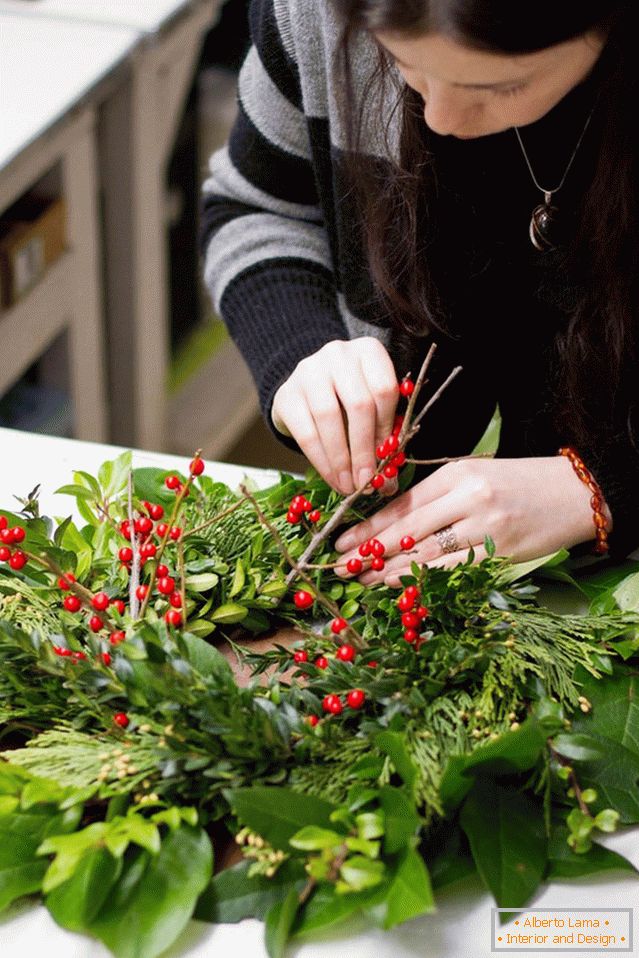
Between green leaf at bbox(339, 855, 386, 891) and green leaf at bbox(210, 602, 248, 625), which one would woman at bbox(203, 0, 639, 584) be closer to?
green leaf at bbox(210, 602, 248, 625)

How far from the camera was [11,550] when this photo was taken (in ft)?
2.54

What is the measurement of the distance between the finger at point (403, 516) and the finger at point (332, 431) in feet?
0.10

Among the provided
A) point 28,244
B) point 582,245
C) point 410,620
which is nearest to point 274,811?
point 410,620

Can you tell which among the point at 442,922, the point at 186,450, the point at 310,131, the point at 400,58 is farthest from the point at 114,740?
the point at 186,450

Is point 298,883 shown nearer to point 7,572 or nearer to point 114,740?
point 114,740

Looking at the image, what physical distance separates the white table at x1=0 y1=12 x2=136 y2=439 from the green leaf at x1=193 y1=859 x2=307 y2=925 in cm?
106

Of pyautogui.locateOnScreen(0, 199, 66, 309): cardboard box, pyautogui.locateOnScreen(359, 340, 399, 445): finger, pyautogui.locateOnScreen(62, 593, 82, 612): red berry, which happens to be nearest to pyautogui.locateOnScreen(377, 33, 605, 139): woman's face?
pyautogui.locateOnScreen(359, 340, 399, 445): finger

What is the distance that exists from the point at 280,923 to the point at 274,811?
0.06 metres

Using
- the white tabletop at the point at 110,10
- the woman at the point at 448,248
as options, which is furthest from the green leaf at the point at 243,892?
the white tabletop at the point at 110,10

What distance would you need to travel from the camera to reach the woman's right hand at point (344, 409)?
0.86m

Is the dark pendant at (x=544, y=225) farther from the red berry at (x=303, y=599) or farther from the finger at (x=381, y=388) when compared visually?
the red berry at (x=303, y=599)

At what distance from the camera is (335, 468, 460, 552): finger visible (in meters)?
0.86

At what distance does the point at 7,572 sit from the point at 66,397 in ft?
3.92

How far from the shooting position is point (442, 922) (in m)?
0.67
